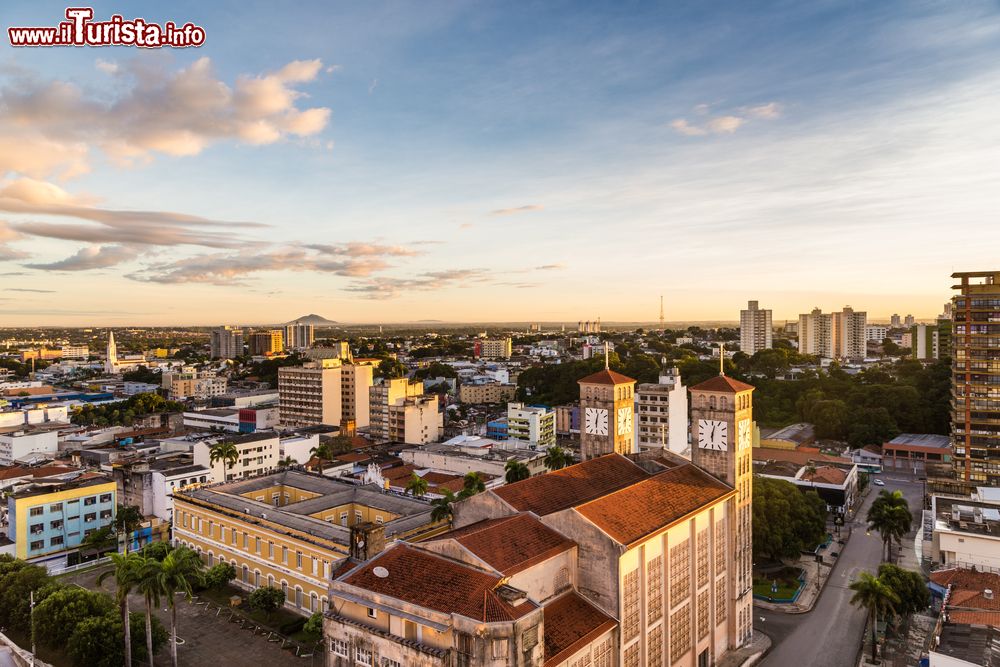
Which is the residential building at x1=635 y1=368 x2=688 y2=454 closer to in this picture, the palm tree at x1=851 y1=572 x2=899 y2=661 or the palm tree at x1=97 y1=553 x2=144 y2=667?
the palm tree at x1=851 y1=572 x2=899 y2=661

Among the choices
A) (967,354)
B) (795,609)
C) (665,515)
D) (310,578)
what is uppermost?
(967,354)

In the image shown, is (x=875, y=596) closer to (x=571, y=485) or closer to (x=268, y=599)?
(x=571, y=485)

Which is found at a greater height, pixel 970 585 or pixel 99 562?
pixel 970 585

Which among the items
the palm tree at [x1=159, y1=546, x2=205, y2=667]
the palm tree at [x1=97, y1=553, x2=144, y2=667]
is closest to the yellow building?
the palm tree at [x1=159, y1=546, x2=205, y2=667]

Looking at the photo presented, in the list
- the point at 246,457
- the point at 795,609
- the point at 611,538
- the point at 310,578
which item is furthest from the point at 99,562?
the point at 795,609

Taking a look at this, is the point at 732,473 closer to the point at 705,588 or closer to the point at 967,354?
the point at 705,588

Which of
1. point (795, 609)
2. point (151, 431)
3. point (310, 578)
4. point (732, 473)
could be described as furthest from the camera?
point (151, 431)

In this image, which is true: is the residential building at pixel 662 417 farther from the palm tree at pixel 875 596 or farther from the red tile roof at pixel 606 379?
the palm tree at pixel 875 596

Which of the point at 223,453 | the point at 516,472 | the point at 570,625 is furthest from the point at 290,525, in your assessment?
the point at 223,453
